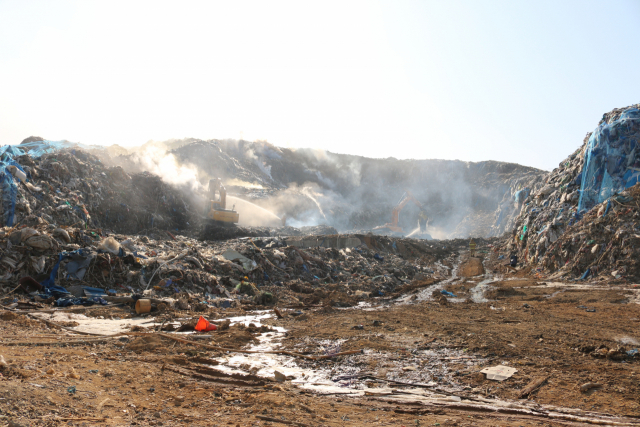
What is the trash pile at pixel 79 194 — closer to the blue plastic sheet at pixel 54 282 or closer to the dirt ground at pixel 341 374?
the blue plastic sheet at pixel 54 282

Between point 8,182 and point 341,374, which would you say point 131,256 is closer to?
point 8,182

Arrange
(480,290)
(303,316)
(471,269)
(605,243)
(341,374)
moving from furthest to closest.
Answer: (471,269)
(480,290)
(605,243)
(303,316)
(341,374)

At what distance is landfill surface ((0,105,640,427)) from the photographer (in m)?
3.69

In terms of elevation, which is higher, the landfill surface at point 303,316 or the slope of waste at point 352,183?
the slope of waste at point 352,183

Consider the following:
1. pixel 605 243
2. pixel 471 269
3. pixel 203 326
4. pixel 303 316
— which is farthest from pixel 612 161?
pixel 203 326

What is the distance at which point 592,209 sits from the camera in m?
15.5

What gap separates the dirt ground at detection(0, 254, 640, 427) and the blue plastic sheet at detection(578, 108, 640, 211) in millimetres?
9680

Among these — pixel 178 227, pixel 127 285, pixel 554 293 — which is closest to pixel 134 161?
pixel 178 227

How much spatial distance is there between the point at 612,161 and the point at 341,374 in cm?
1685

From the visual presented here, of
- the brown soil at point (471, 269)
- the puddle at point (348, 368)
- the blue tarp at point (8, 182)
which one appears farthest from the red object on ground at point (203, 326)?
the brown soil at point (471, 269)

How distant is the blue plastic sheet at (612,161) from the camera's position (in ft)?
51.1

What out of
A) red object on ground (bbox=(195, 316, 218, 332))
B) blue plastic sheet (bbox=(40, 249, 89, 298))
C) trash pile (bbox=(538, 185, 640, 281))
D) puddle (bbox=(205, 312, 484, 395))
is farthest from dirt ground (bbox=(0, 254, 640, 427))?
trash pile (bbox=(538, 185, 640, 281))

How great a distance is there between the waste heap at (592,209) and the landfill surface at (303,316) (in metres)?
0.07

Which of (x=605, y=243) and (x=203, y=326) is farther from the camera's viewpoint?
(x=605, y=243)
